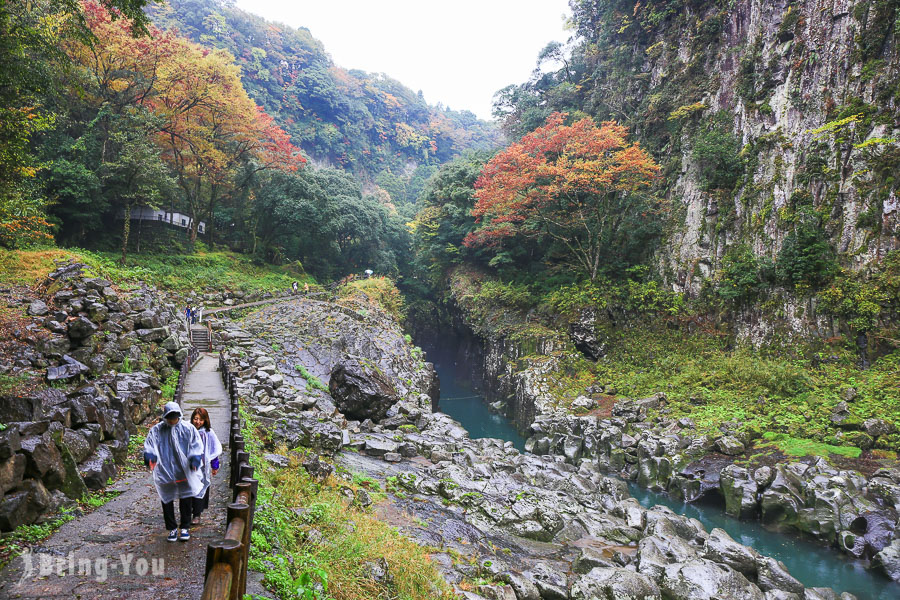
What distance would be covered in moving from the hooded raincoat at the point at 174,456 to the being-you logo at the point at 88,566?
560 mm

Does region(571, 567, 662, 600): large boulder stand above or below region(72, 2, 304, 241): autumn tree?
below

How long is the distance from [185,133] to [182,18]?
114 feet

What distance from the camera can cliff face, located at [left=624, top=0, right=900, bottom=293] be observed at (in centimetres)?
1435

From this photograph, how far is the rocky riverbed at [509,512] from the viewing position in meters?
7.18

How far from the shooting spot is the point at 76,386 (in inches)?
291

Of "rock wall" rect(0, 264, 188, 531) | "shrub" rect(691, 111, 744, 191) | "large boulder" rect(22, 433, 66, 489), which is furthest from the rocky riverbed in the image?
"shrub" rect(691, 111, 744, 191)

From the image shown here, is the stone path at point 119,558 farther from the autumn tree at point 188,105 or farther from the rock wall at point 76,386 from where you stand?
the autumn tree at point 188,105

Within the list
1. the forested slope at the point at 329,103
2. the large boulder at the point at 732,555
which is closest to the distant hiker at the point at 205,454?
the large boulder at the point at 732,555

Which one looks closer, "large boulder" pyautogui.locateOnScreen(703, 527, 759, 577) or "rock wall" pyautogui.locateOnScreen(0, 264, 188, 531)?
"rock wall" pyautogui.locateOnScreen(0, 264, 188, 531)

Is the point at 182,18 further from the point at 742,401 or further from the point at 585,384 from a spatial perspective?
the point at 742,401

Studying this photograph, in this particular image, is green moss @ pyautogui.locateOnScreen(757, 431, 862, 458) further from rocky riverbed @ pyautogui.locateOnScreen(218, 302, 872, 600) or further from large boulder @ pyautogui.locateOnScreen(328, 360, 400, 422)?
large boulder @ pyautogui.locateOnScreen(328, 360, 400, 422)

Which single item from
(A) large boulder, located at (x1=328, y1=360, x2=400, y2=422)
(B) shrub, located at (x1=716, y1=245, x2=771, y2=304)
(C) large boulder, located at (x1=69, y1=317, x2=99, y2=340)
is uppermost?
(B) shrub, located at (x1=716, y1=245, x2=771, y2=304)

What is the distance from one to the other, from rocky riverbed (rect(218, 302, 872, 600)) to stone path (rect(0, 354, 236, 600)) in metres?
2.86

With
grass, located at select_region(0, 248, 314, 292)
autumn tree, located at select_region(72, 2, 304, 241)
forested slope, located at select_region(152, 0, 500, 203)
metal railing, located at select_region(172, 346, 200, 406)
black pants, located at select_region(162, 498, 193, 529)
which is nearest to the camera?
black pants, located at select_region(162, 498, 193, 529)
